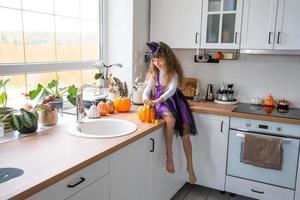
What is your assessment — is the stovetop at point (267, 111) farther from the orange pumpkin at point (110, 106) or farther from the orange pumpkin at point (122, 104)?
the orange pumpkin at point (110, 106)

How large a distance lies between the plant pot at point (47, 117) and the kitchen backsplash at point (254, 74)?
1.64 m

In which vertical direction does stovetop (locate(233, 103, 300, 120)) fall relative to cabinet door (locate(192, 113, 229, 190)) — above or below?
above

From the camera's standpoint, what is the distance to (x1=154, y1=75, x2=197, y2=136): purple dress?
2129 mm

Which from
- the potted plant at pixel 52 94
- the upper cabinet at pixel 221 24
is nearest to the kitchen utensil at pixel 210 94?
the upper cabinet at pixel 221 24

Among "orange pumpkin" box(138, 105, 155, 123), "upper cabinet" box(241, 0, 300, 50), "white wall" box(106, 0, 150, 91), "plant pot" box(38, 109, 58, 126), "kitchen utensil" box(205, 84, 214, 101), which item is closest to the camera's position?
"plant pot" box(38, 109, 58, 126)

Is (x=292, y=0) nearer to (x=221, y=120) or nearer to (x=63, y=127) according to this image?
(x=221, y=120)

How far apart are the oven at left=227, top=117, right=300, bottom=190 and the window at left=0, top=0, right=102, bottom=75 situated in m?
1.51

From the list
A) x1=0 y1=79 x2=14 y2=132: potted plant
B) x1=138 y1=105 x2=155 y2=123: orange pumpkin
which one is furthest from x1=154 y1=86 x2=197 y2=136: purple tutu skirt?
x1=0 y1=79 x2=14 y2=132: potted plant

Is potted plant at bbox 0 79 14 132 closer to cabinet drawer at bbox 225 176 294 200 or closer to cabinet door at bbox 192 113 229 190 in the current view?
cabinet door at bbox 192 113 229 190

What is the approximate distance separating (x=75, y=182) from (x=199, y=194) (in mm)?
1658

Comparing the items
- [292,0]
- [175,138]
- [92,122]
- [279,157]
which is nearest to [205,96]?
[175,138]

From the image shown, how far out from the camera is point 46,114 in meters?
1.74

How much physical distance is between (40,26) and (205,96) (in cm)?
171

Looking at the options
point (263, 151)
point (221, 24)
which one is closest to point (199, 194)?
point (263, 151)
